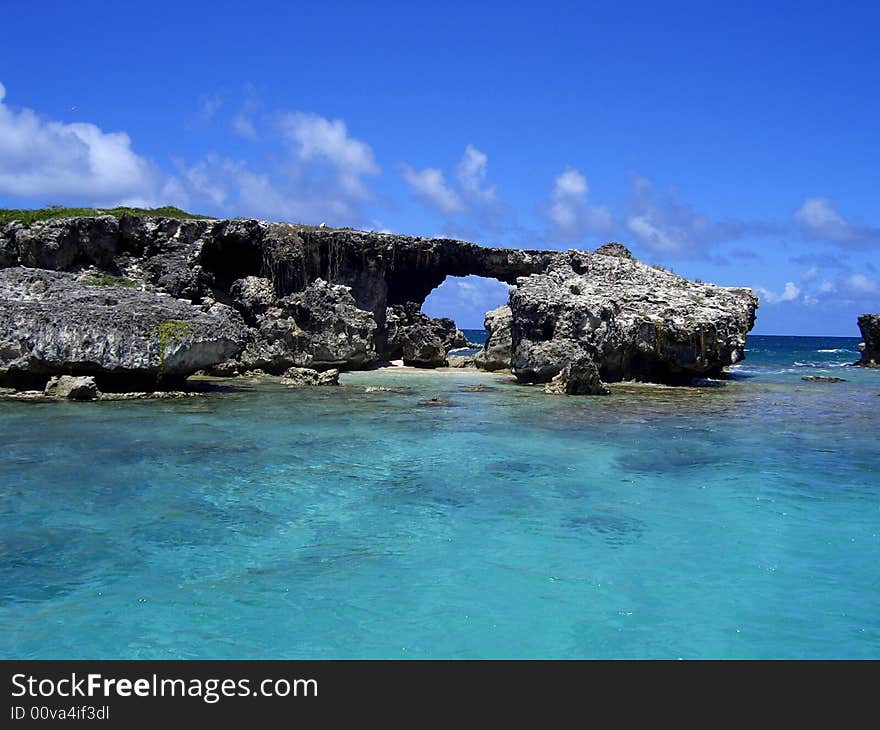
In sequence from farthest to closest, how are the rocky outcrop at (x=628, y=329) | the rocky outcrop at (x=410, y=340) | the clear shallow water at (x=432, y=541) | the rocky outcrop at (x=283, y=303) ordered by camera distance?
the rocky outcrop at (x=410, y=340), the rocky outcrop at (x=628, y=329), the rocky outcrop at (x=283, y=303), the clear shallow water at (x=432, y=541)

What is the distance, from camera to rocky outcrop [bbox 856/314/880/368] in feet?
179

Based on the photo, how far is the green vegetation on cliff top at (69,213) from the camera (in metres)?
34.2

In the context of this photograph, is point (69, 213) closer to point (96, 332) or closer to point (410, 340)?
point (96, 332)

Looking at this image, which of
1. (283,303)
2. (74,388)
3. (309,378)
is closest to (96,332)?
(74,388)

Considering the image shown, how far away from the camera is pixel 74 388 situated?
22.8 meters

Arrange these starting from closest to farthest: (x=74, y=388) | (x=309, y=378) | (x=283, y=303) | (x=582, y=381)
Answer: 1. (x=74, y=388)
2. (x=582, y=381)
3. (x=309, y=378)
4. (x=283, y=303)

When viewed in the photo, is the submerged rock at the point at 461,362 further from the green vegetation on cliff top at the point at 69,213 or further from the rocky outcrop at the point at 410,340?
the green vegetation on cliff top at the point at 69,213

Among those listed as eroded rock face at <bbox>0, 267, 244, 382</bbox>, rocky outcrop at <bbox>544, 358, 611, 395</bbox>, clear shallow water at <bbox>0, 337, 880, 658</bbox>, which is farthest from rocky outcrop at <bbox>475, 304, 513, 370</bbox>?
clear shallow water at <bbox>0, 337, 880, 658</bbox>

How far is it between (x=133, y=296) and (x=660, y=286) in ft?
81.4

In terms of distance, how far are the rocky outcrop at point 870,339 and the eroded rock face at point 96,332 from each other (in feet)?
162

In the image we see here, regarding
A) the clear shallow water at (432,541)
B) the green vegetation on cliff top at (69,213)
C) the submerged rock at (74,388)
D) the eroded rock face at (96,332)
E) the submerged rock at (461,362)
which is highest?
the green vegetation on cliff top at (69,213)

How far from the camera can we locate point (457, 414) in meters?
Result: 22.2

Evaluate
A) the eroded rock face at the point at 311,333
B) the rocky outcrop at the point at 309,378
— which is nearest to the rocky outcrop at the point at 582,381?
the rocky outcrop at the point at 309,378

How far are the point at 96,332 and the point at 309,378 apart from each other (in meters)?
9.96
